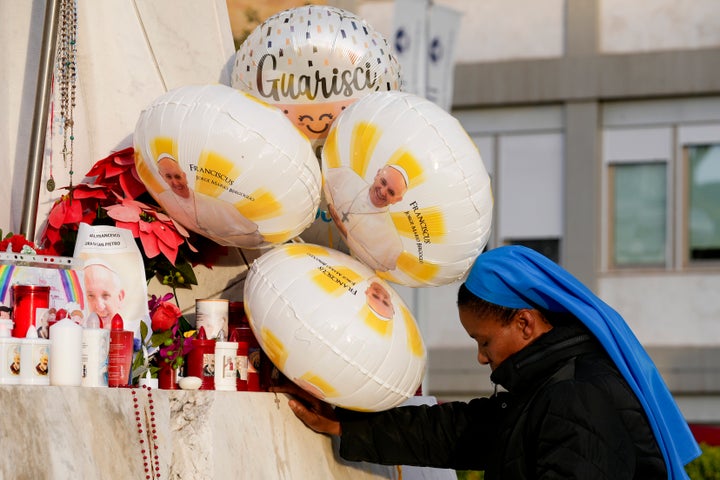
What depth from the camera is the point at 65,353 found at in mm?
3416

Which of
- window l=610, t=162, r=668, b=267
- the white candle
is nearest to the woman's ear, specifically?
the white candle

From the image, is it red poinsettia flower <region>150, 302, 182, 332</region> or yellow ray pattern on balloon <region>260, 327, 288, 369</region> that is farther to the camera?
red poinsettia flower <region>150, 302, 182, 332</region>

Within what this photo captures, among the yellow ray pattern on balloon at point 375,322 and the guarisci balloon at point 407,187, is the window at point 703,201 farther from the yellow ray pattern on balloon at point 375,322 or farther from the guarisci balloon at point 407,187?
the yellow ray pattern on balloon at point 375,322

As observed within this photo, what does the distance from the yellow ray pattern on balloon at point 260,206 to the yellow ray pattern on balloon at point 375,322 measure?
380mm

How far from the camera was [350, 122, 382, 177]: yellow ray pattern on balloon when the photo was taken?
3916 mm

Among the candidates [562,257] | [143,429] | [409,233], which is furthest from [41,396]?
[562,257]

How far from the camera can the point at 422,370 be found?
4.11 meters

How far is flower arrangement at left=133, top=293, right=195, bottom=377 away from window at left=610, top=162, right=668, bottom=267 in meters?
12.4

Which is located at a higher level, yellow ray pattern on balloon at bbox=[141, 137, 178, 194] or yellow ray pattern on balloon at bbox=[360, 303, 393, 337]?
yellow ray pattern on balloon at bbox=[141, 137, 178, 194]

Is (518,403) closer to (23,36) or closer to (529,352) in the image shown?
(529,352)

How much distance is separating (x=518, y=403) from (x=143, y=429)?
99 centimetres

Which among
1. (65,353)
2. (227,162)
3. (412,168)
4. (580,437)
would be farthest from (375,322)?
(65,353)

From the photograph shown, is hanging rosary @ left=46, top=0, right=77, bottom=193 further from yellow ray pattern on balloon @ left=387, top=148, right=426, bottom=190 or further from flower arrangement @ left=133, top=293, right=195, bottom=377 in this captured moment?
yellow ray pattern on balloon @ left=387, top=148, right=426, bottom=190

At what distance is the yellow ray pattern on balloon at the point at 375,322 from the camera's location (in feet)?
12.7
